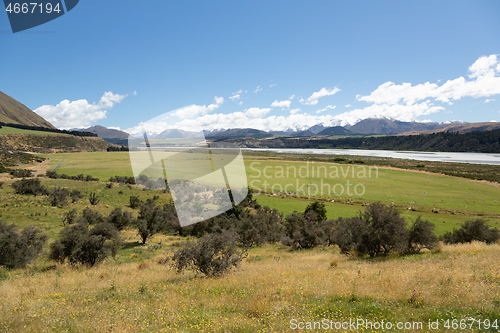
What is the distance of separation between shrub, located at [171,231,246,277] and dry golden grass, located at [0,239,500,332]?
3.51 ft

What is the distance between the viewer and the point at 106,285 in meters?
9.95

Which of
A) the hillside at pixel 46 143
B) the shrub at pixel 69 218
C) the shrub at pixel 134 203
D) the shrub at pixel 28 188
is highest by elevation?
the hillside at pixel 46 143

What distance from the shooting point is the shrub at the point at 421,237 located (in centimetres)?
1712

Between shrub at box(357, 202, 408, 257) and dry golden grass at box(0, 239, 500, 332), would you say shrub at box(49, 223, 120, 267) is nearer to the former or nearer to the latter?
dry golden grass at box(0, 239, 500, 332)

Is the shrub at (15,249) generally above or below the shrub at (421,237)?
above

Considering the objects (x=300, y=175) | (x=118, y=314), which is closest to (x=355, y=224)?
(x=118, y=314)

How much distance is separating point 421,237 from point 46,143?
208 m

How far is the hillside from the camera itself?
138 meters

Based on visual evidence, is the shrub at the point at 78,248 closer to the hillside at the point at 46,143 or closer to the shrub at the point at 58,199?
the shrub at the point at 58,199

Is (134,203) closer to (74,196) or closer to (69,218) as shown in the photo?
(74,196)

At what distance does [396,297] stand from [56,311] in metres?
10.8

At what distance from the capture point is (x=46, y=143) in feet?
512

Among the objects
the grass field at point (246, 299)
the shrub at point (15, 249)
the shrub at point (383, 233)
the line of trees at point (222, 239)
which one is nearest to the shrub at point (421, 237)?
the line of trees at point (222, 239)

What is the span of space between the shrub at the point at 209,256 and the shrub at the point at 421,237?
1439 cm
